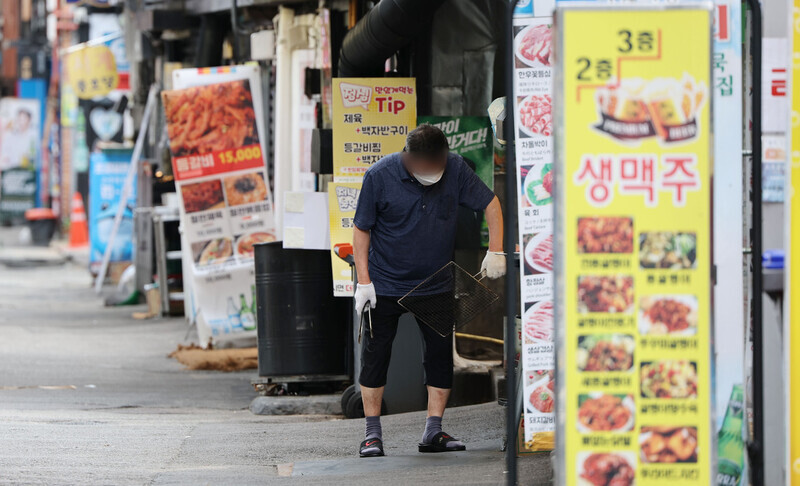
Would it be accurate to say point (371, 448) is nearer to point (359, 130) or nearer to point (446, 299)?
point (446, 299)

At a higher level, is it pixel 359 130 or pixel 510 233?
pixel 359 130

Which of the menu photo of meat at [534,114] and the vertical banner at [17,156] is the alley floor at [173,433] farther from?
the vertical banner at [17,156]

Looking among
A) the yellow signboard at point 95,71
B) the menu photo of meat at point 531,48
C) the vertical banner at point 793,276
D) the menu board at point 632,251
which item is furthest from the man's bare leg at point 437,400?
the yellow signboard at point 95,71

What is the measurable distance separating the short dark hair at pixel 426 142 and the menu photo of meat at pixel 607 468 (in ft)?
9.69

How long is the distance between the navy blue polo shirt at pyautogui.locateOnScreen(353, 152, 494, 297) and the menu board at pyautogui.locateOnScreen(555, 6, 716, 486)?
2.78 m

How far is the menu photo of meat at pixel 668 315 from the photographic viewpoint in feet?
15.2

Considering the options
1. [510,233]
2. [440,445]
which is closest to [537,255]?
[510,233]

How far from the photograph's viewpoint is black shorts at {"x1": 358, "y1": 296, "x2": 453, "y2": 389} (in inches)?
296

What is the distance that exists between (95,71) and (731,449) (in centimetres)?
1733

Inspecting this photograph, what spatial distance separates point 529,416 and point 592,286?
1748mm

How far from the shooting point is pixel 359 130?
29.4ft

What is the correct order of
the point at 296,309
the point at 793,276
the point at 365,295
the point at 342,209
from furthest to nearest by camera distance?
the point at 296,309
the point at 342,209
the point at 365,295
the point at 793,276

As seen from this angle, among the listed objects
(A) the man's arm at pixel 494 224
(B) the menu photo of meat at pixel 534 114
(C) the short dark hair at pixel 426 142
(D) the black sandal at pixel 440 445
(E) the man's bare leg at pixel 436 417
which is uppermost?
(B) the menu photo of meat at pixel 534 114

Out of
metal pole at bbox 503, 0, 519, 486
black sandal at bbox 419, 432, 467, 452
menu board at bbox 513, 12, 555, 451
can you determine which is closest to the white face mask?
menu board at bbox 513, 12, 555, 451
